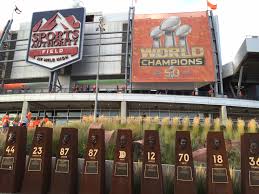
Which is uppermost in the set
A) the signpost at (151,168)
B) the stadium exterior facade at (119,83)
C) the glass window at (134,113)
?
the stadium exterior facade at (119,83)

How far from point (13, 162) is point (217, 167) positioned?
5.04 metres

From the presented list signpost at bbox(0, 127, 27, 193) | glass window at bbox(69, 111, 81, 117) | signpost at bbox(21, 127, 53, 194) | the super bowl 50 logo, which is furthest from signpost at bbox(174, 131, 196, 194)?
glass window at bbox(69, 111, 81, 117)

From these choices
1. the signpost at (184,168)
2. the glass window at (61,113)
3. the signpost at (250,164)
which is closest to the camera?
the signpost at (250,164)

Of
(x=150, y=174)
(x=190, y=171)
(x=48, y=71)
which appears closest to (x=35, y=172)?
(x=150, y=174)

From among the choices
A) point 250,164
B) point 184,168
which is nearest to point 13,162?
point 184,168

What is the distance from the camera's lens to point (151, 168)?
287 inches

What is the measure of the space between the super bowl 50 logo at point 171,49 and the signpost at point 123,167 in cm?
3328

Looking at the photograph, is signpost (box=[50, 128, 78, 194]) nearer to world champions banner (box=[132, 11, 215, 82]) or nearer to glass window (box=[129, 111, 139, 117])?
glass window (box=[129, 111, 139, 117])

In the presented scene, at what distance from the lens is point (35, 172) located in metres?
7.55

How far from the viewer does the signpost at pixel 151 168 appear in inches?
280

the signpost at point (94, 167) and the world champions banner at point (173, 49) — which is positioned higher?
the world champions banner at point (173, 49)

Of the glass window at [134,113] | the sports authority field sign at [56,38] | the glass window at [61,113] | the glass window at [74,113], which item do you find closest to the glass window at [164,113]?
the glass window at [134,113]

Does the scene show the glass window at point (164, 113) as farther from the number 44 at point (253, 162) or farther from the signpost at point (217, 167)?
the number 44 at point (253, 162)

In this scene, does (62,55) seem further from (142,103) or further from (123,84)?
(142,103)
